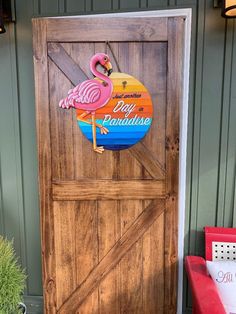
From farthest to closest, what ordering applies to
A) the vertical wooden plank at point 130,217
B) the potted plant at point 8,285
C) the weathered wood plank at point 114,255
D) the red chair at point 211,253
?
the weathered wood plank at point 114,255 → the vertical wooden plank at point 130,217 → the red chair at point 211,253 → the potted plant at point 8,285

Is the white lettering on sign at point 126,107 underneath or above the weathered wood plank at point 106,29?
underneath

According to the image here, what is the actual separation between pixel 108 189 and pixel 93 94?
0.60m

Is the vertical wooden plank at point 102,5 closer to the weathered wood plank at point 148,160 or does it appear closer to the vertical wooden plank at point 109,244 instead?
the weathered wood plank at point 148,160

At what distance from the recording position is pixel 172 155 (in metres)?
1.78

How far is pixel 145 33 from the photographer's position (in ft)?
5.52

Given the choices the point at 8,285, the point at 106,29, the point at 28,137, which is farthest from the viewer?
the point at 28,137

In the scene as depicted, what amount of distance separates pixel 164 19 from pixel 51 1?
0.76 metres

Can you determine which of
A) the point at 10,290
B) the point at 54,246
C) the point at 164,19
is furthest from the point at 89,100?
the point at 10,290

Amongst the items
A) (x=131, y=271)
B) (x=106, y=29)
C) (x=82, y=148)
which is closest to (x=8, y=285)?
(x=131, y=271)

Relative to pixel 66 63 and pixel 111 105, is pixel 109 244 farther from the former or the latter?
pixel 66 63

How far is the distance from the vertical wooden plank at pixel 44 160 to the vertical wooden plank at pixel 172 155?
29.6 inches

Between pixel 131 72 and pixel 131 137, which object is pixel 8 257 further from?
pixel 131 72

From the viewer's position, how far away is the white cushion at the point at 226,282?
1.52 metres

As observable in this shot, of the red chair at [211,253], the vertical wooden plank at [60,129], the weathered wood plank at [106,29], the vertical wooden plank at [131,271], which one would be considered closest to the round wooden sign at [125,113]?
the vertical wooden plank at [60,129]
